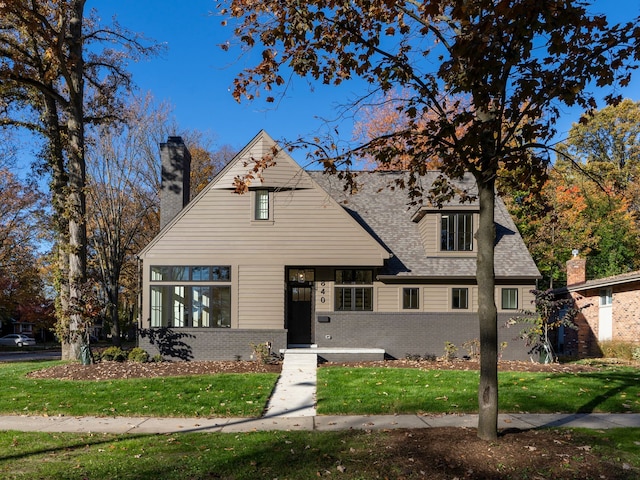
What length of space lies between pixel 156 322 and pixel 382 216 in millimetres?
8751

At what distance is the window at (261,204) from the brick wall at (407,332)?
155 inches

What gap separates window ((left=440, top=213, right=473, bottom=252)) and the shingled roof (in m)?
0.39

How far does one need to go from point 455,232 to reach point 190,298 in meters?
9.17

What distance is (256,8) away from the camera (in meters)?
6.32

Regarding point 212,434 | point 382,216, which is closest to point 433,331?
point 382,216

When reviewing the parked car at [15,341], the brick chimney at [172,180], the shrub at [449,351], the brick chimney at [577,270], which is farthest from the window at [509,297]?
the parked car at [15,341]

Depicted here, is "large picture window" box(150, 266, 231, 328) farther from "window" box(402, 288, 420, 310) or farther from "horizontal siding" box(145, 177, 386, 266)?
"window" box(402, 288, 420, 310)

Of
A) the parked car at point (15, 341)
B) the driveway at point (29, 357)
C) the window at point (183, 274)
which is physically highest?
the window at point (183, 274)

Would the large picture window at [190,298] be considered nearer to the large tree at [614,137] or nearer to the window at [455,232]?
the window at [455,232]

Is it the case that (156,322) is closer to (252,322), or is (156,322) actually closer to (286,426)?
(252,322)

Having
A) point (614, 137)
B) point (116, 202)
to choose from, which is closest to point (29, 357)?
point (116, 202)

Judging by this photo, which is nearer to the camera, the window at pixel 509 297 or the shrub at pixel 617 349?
the window at pixel 509 297

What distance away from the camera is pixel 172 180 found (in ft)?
57.9

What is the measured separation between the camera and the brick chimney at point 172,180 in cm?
1747
